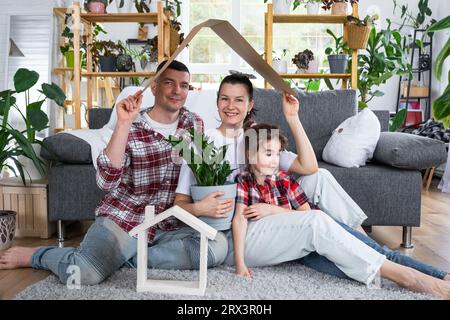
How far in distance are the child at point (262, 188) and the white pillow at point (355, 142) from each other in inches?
25.1

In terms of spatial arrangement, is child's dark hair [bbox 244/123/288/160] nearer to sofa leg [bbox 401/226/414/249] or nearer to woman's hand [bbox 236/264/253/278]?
woman's hand [bbox 236/264/253/278]

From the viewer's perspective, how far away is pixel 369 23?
10.8ft

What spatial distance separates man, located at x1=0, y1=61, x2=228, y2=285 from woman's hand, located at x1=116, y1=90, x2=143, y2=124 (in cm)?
26

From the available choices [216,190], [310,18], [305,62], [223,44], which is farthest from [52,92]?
[223,44]

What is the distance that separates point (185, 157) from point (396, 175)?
1.21 meters

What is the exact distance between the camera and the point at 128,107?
125cm

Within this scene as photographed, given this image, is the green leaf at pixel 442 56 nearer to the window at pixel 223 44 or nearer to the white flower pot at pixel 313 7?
the white flower pot at pixel 313 7

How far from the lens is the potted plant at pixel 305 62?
11.4 feet

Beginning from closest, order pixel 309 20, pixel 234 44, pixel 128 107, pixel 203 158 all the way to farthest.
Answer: pixel 234 44, pixel 128 107, pixel 203 158, pixel 309 20

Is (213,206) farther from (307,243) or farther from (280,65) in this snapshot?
(280,65)

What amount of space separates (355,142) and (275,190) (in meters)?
0.80

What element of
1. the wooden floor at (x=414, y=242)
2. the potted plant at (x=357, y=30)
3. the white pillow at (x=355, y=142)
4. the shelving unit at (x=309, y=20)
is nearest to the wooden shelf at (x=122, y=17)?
the shelving unit at (x=309, y=20)

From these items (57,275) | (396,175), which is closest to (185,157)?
(57,275)

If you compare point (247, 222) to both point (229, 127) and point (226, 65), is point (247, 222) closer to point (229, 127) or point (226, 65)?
point (229, 127)
